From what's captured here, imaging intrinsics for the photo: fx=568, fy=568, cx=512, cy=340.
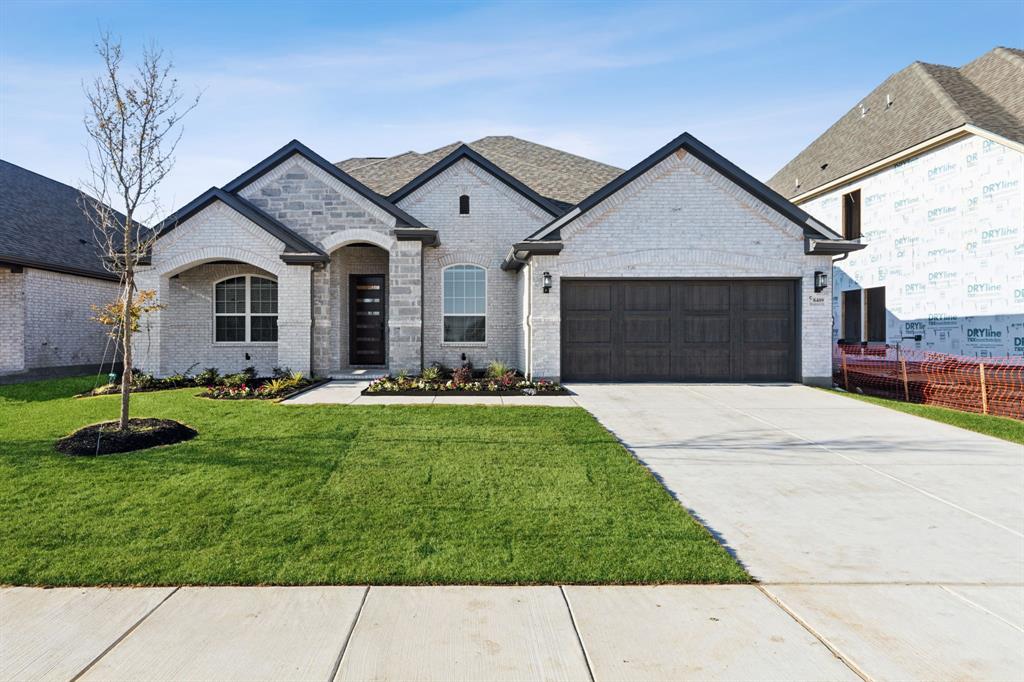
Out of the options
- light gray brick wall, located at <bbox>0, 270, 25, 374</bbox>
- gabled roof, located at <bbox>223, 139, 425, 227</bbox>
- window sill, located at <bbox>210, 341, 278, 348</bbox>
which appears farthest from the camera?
window sill, located at <bbox>210, 341, 278, 348</bbox>

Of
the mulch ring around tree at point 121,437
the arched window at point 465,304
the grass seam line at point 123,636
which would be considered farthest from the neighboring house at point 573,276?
the grass seam line at point 123,636

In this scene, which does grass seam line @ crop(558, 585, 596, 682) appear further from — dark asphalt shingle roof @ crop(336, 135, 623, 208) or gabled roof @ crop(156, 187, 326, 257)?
dark asphalt shingle roof @ crop(336, 135, 623, 208)

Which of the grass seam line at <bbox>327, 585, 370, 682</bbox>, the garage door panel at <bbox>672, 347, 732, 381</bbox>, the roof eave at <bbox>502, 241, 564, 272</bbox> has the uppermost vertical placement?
the roof eave at <bbox>502, 241, 564, 272</bbox>

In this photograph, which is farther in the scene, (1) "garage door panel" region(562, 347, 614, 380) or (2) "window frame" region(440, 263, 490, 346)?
(2) "window frame" region(440, 263, 490, 346)

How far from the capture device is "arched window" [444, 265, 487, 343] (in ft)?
50.2

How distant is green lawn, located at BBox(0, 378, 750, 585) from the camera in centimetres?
378

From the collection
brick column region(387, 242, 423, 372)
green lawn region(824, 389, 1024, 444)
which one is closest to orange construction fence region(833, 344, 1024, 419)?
green lawn region(824, 389, 1024, 444)

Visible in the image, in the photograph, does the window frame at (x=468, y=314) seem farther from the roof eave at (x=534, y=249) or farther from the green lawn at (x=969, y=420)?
the green lawn at (x=969, y=420)

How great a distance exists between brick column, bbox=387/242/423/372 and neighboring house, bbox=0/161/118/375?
688cm

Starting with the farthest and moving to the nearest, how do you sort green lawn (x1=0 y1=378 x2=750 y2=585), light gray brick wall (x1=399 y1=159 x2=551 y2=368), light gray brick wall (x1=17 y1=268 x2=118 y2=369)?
light gray brick wall (x1=399 y1=159 x2=551 y2=368) < light gray brick wall (x1=17 y1=268 x2=118 y2=369) < green lawn (x1=0 y1=378 x2=750 y2=585)

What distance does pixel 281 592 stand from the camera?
3512 millimetres

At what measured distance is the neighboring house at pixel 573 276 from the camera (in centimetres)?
1307

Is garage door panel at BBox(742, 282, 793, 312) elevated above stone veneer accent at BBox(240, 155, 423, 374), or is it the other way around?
stone veneer accent at BBox(240, 155, 423, 374)

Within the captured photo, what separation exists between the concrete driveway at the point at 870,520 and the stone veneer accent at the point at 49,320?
14.9 m
